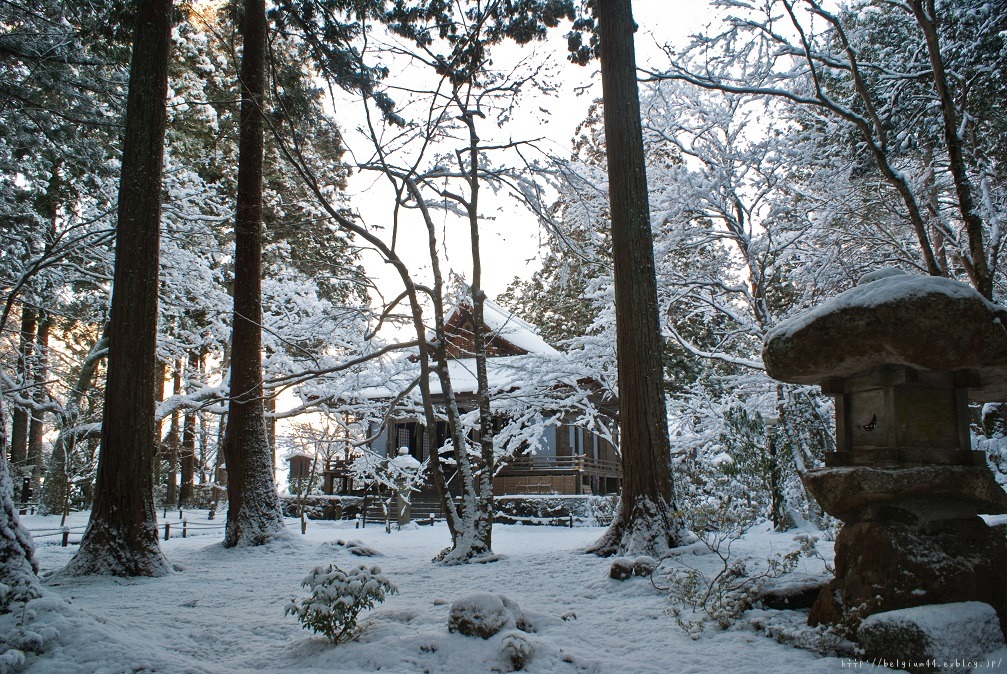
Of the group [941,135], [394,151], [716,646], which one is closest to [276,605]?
[716,646]

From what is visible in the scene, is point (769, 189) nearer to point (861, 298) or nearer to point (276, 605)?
point (861, 298)

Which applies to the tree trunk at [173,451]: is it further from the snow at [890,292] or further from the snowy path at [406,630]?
the snow at [890,292]

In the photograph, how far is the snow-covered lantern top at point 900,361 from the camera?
4.00 m

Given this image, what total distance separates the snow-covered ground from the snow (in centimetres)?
213

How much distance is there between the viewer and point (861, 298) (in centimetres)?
422

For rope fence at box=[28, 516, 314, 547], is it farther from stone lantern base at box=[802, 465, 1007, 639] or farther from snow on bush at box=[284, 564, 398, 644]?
stone lantern base at box=[802, 465, 1007, 639]

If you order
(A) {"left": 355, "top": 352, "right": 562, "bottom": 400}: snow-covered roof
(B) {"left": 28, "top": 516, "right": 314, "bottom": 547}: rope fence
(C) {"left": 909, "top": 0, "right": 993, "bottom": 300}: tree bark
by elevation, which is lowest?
(B) {"left": 28, "top": 516, "right": 314, "bottom": 547}: rope fence

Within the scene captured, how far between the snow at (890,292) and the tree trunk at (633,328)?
2.97 meters

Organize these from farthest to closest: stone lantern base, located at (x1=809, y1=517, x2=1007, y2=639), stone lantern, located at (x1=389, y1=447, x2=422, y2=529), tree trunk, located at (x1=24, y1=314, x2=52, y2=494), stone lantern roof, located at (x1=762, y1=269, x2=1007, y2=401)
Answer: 1. tree trunk, located at (x1=24, y1=314, x2=52, y2=494)
2. stone lantern, located at (x1=389, y1=447, x2=422, y2=529)
3. stone lantern roof, located at (x1=762, y1=269, x2=1007, y2=401)
4. stone lantern base, located at (x1=809, y1=517, x2=1007, y2=639)

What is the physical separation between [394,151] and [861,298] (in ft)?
23.2

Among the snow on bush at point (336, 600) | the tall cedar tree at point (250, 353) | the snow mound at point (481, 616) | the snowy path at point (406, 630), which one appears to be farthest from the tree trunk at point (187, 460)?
the snow mound at point (481, 616)

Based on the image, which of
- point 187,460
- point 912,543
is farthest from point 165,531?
point 187,460

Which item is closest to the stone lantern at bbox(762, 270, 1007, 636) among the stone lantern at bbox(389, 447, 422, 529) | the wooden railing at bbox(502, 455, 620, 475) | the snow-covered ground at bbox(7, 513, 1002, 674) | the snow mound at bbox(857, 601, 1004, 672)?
the snow mound at bbox(857, 601, 1004, 672)

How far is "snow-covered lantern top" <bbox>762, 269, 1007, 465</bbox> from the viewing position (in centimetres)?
400
